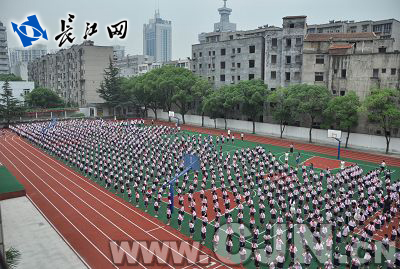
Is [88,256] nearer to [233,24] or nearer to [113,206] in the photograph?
[113,206]

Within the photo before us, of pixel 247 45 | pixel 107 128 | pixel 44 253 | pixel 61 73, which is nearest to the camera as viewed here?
pixel 44 253

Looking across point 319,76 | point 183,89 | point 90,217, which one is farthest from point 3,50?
point 90,217

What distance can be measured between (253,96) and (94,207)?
75.1ft

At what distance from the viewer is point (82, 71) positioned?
2283 inches

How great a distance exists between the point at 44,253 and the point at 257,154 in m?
16.7

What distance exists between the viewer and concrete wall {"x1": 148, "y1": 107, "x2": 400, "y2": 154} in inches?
1141

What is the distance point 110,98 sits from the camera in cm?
5219

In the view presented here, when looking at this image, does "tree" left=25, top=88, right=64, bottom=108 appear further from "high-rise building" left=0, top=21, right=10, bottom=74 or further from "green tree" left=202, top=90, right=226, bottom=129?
"high-rise building" left=0, top=21, right=10, bottom=74

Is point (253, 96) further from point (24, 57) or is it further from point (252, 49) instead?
point (24, 57)

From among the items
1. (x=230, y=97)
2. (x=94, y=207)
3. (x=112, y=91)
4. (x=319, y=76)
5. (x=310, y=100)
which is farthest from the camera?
(x=112, y=91)

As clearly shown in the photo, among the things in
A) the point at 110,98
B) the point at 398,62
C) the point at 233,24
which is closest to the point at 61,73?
the point at 110,98

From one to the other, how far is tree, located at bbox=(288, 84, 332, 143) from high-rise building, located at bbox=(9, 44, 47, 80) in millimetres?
94523

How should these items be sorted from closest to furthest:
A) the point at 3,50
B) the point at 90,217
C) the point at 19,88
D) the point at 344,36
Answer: the point at 90,217 → the point at 344,36 → the point at 19,88 → the point at 3,50

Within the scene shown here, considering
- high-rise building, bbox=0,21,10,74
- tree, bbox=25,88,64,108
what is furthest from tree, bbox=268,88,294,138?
high-rise building, bbox=0,21,10,74
